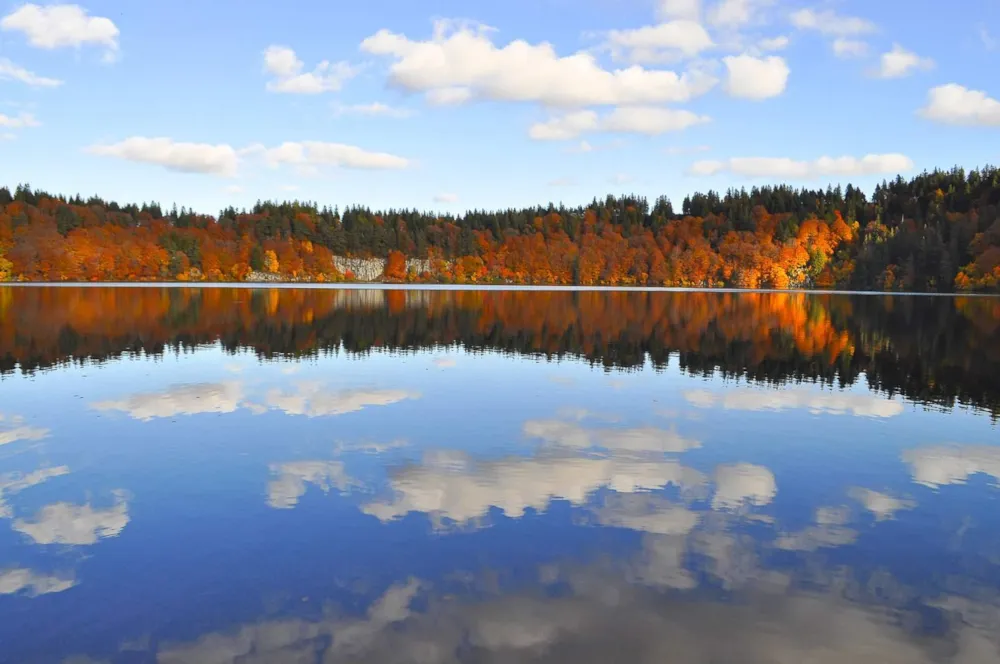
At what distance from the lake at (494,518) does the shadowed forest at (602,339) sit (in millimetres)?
2669

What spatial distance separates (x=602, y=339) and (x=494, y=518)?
42429 millimetres

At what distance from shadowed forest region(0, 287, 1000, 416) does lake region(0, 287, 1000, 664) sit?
2669 millimetres

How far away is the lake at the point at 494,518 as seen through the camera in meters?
11.2

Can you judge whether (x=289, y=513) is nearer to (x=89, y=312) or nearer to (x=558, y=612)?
(x=558, y=612)

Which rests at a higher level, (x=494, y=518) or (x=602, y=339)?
(x=602, y=339)

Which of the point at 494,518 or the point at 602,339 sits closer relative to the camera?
the point at 494,518

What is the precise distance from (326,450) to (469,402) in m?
9.06

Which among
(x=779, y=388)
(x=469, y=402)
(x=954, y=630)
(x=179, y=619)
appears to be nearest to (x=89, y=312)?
(x=469, y=402)

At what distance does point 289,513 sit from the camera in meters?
16.2

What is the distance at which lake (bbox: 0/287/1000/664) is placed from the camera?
11195 millimetres

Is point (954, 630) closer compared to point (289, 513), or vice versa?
point (954, 630)

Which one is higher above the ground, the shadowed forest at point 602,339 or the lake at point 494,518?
the shadowed forest at point 602,339

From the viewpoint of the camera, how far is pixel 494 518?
52.6 ft

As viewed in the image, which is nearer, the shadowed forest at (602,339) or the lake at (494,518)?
the lake at (494,518)
